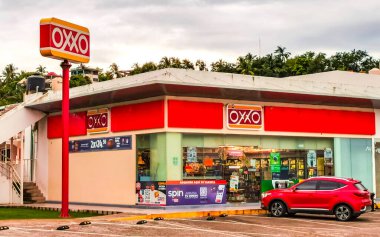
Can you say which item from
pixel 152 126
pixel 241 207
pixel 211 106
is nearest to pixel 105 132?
pixel 152 126

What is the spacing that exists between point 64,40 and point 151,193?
684 cm

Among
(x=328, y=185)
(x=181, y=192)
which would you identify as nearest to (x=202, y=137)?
(x=181, y=192)

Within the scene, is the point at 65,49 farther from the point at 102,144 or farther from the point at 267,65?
the point at 267,65

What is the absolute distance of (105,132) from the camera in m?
27.3

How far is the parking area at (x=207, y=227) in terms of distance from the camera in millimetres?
17609

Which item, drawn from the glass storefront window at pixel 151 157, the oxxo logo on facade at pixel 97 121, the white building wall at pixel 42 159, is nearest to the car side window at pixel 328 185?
the glass storefront window at pixel 151 157

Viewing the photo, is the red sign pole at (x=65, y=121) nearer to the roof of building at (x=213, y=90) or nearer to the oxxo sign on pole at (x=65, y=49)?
the oxxo sign on pole at (x=65, y=49)

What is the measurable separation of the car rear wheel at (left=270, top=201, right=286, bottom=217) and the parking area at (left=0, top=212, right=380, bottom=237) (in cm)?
90

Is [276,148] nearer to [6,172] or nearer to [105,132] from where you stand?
[105,132]

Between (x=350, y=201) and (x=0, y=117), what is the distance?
17.0 metres

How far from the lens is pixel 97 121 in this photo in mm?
27797

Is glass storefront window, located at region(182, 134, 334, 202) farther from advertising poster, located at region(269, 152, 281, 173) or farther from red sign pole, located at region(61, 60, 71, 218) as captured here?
red sign pole, located at region(61, 60, 71, 218)

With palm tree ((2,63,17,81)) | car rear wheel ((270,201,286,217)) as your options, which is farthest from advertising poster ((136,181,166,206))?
palm tree ((2,63,17,81))

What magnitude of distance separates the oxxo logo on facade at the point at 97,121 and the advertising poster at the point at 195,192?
468cm
